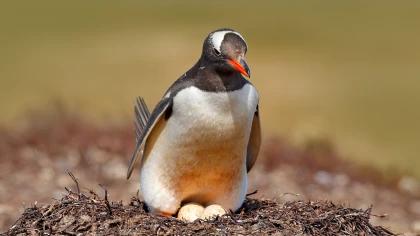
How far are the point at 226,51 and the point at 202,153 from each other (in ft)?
3.13

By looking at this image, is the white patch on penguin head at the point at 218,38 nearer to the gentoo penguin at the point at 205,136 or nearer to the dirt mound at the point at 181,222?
the gentoo penguin at the point at 205,136

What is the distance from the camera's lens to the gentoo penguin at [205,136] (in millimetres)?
7480

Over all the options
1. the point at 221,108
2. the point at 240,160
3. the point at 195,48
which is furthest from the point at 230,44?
the point at 195,48

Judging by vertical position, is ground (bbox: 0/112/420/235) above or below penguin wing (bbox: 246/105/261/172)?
above

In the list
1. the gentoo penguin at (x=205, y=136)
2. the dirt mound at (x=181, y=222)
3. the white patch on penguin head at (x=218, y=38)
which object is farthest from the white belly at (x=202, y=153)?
the white patch on penguin head at (x=218, y=38)

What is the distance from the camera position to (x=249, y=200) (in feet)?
29.0

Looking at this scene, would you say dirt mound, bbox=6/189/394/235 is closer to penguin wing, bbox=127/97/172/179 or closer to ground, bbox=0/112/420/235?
penguin wing, bbox=127/97/172/179

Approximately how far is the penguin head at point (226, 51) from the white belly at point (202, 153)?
0.85 feet

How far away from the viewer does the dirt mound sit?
744 centimetres

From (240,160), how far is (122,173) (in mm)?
6452

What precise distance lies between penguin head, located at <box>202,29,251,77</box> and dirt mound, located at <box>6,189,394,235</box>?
128 cm

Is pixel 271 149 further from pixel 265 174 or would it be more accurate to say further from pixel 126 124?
pixel 126 124

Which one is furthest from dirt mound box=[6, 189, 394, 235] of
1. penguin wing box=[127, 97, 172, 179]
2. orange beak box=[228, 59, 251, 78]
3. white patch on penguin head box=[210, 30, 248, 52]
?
white patch on penguin head box=[210, 30, 248, 52]

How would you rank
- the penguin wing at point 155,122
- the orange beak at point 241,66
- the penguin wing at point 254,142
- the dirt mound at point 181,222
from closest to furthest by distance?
1. the orange beak at point 241,66
2. the dirt mound at point 181,222
3. the penguin wing at point 155,122
4. the penguin wing at point 254,142
